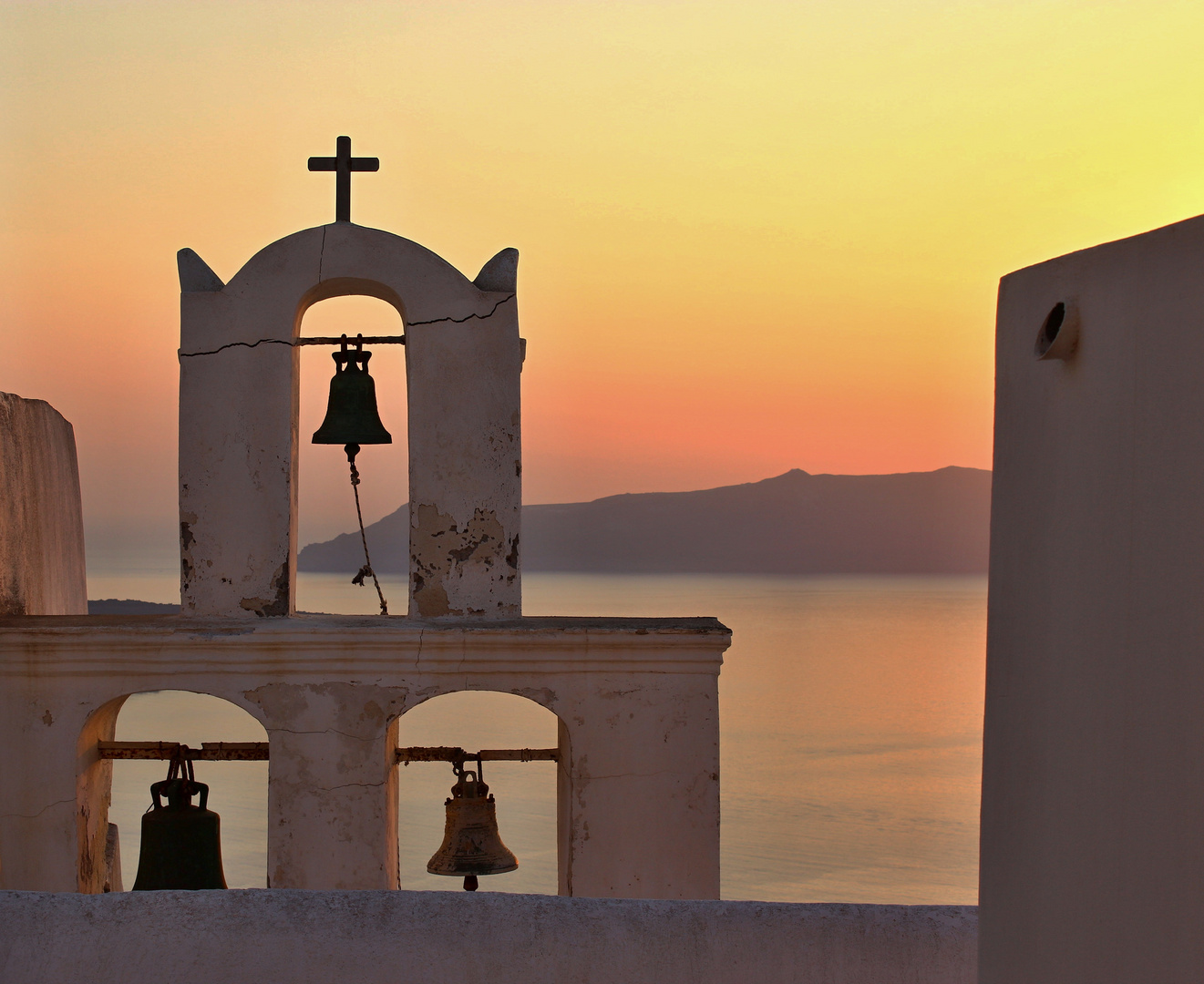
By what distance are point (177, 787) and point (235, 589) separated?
2.35 feet

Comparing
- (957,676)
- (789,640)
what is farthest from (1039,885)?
(789,640)

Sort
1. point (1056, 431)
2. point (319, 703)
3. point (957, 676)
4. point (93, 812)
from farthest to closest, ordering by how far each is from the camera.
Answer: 1. point (957, 676)
2. point (93, 812)
3. point (319, 703)
4. point (1056, 431)

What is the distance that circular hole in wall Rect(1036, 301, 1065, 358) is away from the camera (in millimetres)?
1492

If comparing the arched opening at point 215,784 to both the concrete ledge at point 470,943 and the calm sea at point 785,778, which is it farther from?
the concrete ledge at point 470,943

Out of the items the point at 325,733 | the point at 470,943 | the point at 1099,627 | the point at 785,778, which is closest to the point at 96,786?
the point at 325,733

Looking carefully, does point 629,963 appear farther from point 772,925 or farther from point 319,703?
point 319,703

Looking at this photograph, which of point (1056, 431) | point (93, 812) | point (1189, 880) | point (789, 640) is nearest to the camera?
point (1189, 880)

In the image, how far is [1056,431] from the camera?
152 cm

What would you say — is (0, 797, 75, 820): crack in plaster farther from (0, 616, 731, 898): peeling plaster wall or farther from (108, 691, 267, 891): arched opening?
(108, 691, 267, 891): arched opening

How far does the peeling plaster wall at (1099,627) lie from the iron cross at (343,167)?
3.40m

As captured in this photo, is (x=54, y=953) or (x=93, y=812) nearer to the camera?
(x=54, y=953)

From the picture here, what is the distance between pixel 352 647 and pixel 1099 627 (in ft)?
10.3

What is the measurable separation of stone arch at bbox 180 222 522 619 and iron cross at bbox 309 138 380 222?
118 mm

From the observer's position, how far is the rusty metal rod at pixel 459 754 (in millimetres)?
4535
